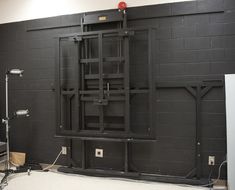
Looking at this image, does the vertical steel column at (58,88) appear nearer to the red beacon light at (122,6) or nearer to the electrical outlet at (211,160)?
the red beacon light at (122,6)

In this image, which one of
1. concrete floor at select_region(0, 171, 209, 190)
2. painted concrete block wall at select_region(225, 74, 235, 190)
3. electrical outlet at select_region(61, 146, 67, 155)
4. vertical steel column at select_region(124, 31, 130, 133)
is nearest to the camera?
painted concrete block wall at select_region(225, 74, 235, 190)

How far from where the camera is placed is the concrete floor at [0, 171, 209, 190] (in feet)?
8.20

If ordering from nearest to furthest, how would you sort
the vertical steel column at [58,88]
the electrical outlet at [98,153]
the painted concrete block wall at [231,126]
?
the painted concrete block wall at [231,126], the vertical steel column at [58,88], the electrical outlet at [98,153]

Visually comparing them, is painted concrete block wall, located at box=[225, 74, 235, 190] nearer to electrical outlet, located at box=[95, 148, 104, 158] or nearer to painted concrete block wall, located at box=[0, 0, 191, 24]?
painted concrete block wall, located at box=[0, 0, 191, 24]

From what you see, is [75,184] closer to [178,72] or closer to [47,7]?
[178,72]

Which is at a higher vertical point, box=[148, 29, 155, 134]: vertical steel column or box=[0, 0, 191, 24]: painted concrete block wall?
box=[0, 0, 191, 24]: painted concrete block wall

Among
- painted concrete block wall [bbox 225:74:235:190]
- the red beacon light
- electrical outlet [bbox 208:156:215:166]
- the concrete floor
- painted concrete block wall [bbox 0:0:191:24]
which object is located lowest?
the concrete floor

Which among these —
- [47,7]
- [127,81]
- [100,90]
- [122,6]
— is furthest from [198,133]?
[47,7]

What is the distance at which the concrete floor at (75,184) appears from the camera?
8.20 ft

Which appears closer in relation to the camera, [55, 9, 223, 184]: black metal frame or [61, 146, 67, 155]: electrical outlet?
[55, 9, 223, 184]: black metal frame

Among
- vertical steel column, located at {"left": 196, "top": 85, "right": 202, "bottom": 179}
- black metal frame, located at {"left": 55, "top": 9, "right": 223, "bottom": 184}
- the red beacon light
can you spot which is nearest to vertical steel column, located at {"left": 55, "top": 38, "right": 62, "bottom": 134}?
black metal frame, located at {"left": 55, "top": 9, "right": 223, "bottom": 184}

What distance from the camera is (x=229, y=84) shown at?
221 cm

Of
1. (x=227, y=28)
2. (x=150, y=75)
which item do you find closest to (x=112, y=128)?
(x=150, y=75)

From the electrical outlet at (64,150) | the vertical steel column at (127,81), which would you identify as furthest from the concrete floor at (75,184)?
the vertical steel column at (127,81)
